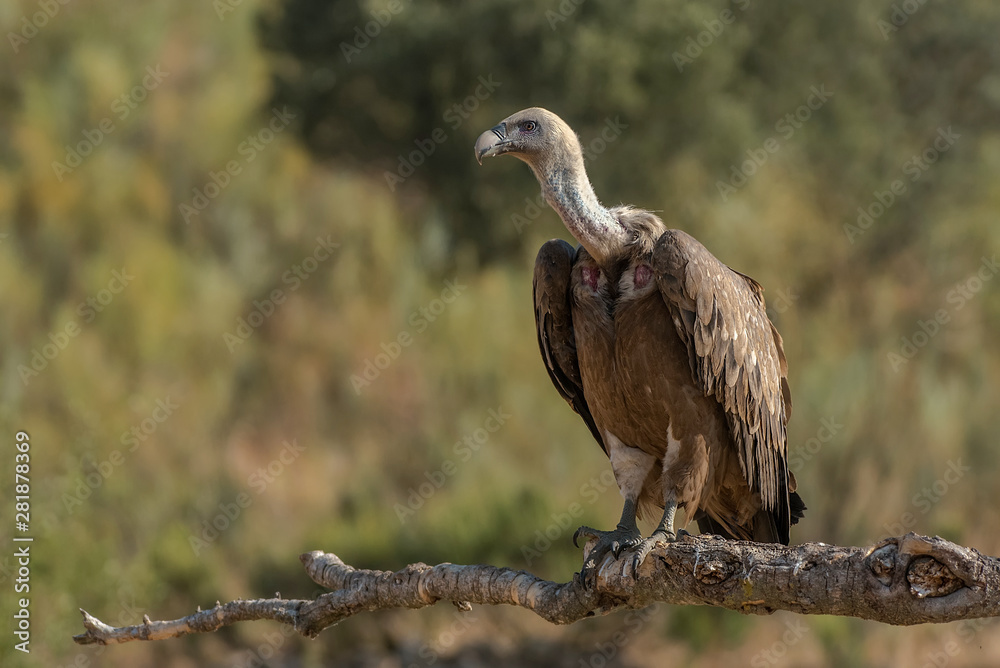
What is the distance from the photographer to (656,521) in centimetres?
572

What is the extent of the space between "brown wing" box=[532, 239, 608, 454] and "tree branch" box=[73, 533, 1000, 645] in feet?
3.73

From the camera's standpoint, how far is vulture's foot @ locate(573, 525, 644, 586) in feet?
15.4

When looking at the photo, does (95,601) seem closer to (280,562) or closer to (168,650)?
(168,650)

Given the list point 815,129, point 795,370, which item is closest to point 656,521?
point 795,370

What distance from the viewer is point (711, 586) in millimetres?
3869
